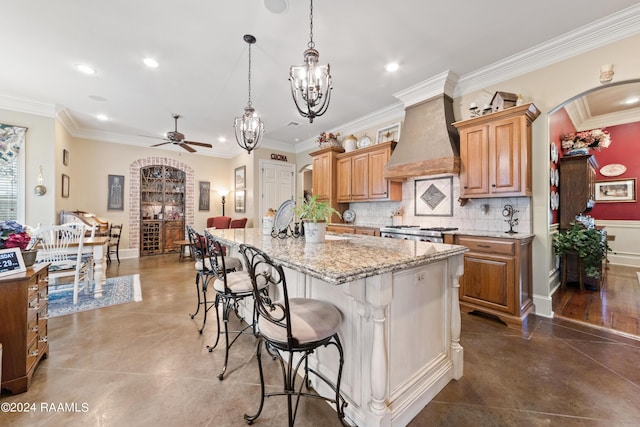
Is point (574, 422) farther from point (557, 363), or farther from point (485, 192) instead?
point (485, 192)

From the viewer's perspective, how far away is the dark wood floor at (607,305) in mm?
2625

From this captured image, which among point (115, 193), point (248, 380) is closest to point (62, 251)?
point (248, 380)

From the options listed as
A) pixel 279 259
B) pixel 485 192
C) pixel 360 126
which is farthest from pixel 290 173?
pixel 279 259

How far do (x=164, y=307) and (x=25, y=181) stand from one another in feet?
12.0

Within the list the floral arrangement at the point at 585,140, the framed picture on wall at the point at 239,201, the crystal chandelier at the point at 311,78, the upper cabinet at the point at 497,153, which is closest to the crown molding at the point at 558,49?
the upper cabinet at the point at 497,153

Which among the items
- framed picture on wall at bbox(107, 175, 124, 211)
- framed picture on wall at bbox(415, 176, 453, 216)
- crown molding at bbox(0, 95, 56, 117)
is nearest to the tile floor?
framed picture on wall at bbox(415, 176, 453, 216)

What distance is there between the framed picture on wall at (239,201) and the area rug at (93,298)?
127 inches

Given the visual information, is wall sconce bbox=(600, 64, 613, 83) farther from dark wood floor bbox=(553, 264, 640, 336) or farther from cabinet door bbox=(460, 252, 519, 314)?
dark wood floor bbox=(553, 264, 640, 336)

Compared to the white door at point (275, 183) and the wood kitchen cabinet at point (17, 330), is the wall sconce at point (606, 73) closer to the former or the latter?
the wood kitchen cabinet at point (17, 330)

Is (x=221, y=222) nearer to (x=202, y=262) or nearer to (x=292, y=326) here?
(x=202, y=262)

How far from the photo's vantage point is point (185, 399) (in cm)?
162

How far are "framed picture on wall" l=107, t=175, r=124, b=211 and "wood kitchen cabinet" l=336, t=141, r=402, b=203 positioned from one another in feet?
17.8

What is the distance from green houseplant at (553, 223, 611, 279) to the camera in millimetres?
3381

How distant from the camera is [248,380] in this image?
1807 mm
